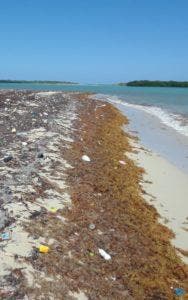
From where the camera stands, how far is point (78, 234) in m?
6.98

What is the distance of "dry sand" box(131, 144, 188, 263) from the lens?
839cm

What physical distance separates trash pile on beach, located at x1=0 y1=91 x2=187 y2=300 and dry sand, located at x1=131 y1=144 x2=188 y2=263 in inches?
10.0

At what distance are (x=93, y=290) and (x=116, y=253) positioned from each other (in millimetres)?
1152

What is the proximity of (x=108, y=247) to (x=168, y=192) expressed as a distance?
413 centimetres

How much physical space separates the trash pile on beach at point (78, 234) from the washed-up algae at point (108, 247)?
0.01 meters

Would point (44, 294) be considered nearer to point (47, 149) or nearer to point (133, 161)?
point (47, 149)

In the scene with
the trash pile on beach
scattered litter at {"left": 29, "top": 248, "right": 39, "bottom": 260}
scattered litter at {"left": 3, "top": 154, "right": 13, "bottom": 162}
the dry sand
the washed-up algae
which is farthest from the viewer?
scattered litter at {"left": 3, "top": 154, "right": 13, "bottom": 162}

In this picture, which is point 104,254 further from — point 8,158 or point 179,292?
point 8,158

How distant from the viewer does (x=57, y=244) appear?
6426mm

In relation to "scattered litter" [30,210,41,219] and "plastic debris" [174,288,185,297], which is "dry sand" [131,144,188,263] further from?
"scattered litter" [30,210,41,219]

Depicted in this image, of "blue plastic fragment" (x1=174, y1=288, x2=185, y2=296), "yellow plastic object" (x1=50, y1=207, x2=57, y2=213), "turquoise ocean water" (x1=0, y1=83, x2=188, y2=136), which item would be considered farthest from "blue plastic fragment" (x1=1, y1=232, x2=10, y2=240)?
"turquoise ocean water" (x1=0, y1=83, x2=188, y2=136)

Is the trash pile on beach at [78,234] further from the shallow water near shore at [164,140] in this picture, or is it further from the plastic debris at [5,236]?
the shallow water near shore at [164,140]

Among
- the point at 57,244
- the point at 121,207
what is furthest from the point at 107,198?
the point at 57,244

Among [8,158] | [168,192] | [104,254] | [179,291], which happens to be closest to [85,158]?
[8,158]
